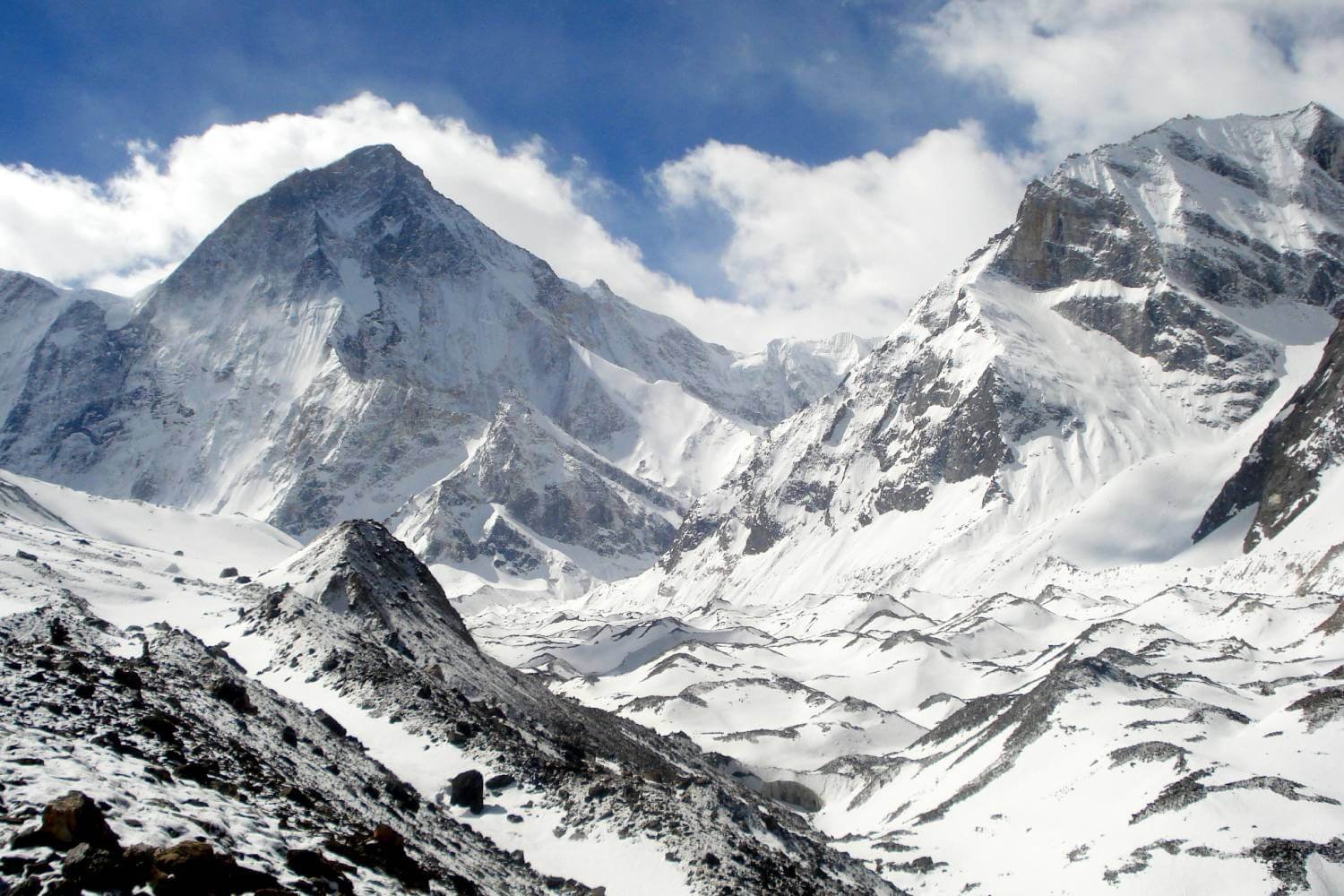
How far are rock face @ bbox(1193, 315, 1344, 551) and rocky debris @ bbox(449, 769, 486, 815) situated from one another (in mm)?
181078

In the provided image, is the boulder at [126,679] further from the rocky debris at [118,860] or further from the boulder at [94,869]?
the boulder at [94,869]

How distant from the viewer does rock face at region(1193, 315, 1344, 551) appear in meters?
180

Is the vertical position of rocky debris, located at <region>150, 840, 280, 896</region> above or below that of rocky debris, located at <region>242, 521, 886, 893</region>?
below

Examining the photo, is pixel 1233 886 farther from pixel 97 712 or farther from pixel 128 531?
pixel 128 531

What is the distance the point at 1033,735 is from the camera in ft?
240

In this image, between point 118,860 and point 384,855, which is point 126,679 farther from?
point 118,860

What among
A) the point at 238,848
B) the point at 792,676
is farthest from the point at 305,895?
the point at 792,676

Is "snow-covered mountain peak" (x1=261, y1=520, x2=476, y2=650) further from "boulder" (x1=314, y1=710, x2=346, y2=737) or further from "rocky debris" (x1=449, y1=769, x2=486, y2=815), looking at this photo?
"rocky debris" (x1=449, y1=769, x2=486, y2=815)

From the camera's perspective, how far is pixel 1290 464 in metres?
188

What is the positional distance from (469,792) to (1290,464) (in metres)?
196

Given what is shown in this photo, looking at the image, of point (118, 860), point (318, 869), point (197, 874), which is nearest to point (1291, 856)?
point (318, 869)

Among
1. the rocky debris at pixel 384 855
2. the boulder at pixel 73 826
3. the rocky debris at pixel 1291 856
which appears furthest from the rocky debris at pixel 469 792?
the rocky debris at pixel 1291 856

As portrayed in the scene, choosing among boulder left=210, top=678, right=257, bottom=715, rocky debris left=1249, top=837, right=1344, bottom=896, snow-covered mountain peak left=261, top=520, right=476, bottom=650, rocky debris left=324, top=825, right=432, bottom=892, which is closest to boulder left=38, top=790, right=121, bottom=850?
rocky debris left=324, top=825, right=432, bottom=892

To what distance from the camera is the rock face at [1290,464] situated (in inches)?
7077
